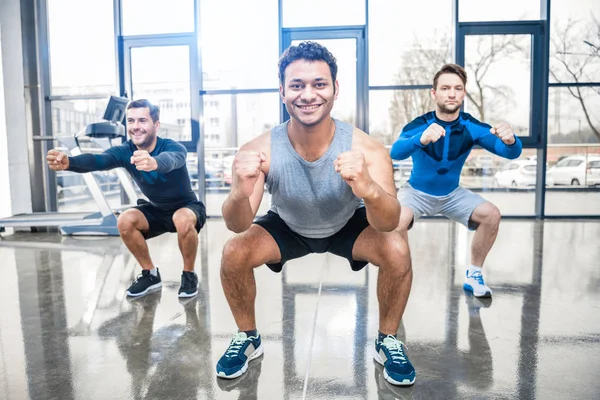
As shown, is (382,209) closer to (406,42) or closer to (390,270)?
(390,270)

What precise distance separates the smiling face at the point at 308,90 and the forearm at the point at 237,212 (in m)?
0.32

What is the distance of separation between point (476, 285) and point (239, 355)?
1256mm

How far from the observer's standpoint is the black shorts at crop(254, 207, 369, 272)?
145cm

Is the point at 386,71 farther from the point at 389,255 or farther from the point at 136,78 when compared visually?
the point at 389,255

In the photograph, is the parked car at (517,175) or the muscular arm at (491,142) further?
the parked car at (517,175)

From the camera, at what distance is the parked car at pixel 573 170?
14.8 ft

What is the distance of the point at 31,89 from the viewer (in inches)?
173

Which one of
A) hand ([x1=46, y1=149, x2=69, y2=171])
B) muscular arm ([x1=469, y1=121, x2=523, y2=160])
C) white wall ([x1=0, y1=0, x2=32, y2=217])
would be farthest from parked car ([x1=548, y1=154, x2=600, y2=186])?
white wall ([x1=0, y1=0, x2=32, y2=217])

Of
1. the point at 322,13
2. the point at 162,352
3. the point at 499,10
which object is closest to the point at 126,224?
the point at 162,352

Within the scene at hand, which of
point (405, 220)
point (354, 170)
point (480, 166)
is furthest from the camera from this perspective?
point (480, 166)

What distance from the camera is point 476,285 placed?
2057 millimetres

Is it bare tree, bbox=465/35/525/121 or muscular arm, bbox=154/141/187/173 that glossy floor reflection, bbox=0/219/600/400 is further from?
bare tree, bbox=465/35/525/121

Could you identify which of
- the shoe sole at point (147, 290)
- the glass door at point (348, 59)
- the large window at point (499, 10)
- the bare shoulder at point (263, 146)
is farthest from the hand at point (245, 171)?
the large window at point (499, 10)

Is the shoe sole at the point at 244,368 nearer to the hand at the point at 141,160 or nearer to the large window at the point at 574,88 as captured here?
the hand at the point at 141,160
